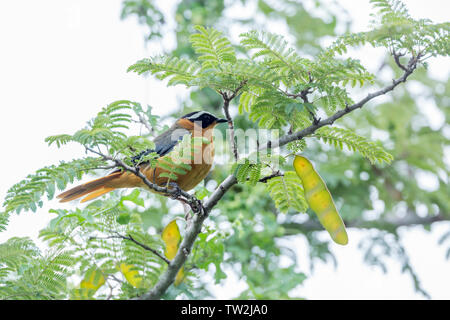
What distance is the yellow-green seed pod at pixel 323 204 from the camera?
2945mm

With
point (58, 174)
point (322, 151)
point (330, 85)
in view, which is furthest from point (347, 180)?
point (58, 174)

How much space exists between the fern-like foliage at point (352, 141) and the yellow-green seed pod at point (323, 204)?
0.22 metres

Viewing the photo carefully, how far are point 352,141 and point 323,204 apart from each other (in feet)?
1.35

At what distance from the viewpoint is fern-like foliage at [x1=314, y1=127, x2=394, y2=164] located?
2.93 metres

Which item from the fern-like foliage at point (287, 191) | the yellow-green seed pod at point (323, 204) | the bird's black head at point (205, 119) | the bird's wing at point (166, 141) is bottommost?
the yellow-green seed pod at point (323, 204)

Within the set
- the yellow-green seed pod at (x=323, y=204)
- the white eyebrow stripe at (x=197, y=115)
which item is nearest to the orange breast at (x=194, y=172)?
the white eyebrow stripe at (x=197, y=115)

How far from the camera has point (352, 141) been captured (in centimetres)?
296

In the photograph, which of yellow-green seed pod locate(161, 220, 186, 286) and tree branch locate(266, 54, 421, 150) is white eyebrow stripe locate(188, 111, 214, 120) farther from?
tree branch locate(266, 54, 421, 150)

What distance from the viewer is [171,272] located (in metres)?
3.49

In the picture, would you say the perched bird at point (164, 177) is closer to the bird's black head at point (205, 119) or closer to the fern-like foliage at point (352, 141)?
the bird's black head at point (205, 119)

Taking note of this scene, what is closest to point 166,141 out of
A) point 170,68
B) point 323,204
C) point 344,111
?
point 170,68

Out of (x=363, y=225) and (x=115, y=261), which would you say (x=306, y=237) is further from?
(x=115, y=261)

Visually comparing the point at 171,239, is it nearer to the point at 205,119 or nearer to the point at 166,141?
the point at 166,141
